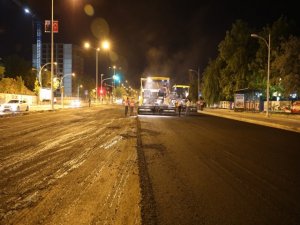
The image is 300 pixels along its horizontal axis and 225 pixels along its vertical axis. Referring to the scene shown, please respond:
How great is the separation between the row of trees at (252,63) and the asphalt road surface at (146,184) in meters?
33.9

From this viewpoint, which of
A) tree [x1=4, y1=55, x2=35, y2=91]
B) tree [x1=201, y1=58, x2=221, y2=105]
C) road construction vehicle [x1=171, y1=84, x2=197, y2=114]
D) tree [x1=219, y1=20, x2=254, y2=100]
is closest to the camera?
road construction vehicle [x1=171, y1=84, x2=197, y2=114]

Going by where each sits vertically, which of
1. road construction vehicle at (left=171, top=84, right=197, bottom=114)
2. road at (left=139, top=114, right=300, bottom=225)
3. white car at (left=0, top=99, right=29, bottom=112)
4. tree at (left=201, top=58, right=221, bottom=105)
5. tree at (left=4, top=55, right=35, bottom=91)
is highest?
tree at (left=4, top=55, right=35, bottom=91)

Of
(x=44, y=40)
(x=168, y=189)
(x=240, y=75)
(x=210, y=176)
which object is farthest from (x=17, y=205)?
(x=44, y=40)

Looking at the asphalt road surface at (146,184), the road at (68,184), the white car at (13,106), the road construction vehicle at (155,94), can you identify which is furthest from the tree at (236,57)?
the road at (68,184)

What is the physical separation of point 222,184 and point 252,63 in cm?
5587

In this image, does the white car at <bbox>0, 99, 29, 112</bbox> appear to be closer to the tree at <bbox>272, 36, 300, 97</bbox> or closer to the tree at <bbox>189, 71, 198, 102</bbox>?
the tree at <bbox>272, 36, 300, 97</bbox>

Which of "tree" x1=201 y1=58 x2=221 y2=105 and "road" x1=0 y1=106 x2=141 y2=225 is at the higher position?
"tree" x1=201 y1=58 x2=221 y2=105

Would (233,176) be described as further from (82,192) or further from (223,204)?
(82,192)

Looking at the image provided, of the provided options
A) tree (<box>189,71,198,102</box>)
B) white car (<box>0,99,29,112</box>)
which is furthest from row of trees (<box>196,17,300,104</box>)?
white car (<box>0,99,29,112</box>)

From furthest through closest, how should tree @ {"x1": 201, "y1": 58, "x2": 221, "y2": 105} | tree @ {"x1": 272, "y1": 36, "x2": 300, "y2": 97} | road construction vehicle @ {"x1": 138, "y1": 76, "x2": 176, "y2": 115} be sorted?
tree @ {"x1": 201, "y1": 58, "x2": 221, "y2": 105}
tree @ {"x1": 272, "y1": 36, "x2": 300, "y2": 97}
road construction vehicle @ {"x1": 138, "y1": 76, "x2": 176, "y2": 115}

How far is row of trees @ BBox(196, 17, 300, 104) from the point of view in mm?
46219

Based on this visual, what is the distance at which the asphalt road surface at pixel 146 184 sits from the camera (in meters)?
6.33

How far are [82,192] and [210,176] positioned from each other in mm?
3232

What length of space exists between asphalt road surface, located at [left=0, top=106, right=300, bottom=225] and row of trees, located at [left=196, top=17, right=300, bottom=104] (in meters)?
33.9
